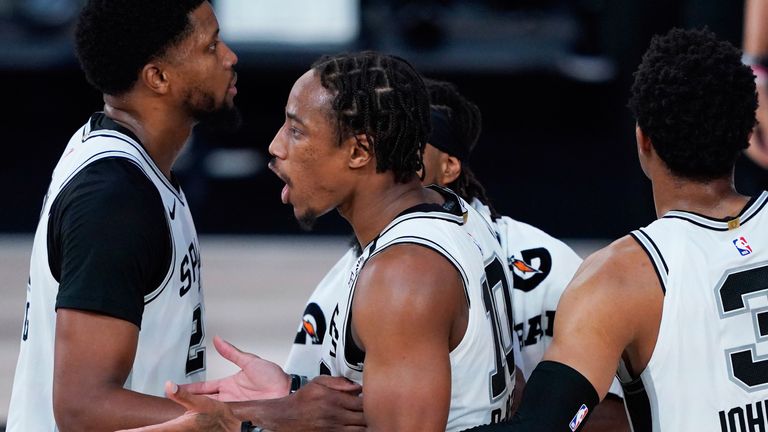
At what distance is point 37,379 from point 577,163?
9.34 meters

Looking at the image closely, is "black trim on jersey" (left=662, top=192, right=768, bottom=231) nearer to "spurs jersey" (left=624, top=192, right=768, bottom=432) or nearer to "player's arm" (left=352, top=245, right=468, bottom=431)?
"spurs jersey" (left=624, top=192, right=768, bottom=432)

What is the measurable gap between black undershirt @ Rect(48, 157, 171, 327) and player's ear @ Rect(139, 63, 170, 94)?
14.1 inches

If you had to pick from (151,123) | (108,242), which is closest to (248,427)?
(108,242)

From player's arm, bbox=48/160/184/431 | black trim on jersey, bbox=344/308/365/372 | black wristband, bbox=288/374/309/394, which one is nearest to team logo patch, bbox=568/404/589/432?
black trim on jersey, bbox=344/308/365/372

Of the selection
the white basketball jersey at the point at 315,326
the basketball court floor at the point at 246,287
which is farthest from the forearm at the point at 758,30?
the basketball court floor at the point at 246,287

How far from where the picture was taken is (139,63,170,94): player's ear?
3.21m

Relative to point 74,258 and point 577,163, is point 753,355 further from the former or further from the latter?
point 577,163

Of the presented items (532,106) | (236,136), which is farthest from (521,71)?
(236,136)

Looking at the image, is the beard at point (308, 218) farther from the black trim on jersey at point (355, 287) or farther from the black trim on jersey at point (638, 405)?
the black trim on jersey at point (638, 405)

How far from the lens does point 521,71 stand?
12492mm

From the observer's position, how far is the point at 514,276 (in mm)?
3527

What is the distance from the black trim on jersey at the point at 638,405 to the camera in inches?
105

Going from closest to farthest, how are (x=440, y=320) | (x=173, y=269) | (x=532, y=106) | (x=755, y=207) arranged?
(x=440, y=320), (x=755, y=207), (x=173, y=269), (x=532, y=106)

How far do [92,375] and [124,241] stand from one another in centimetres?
32
